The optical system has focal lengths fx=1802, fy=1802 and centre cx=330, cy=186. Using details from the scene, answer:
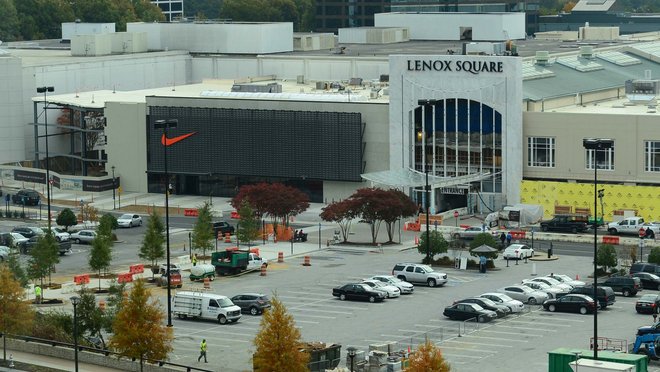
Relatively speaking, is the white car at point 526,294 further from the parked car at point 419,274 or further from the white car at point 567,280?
the parked car at point 419,274

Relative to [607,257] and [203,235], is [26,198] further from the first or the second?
[607,257]

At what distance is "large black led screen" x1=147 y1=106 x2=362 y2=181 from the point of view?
133000 mm

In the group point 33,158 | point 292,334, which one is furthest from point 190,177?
point 292,334

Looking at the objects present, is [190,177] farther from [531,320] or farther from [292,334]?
[292,334]

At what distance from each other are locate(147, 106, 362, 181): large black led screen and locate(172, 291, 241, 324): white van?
44088 millimetres

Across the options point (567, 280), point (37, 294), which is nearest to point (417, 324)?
point (567, 280)

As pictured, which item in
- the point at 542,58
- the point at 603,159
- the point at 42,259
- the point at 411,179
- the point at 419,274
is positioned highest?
the point at 542,58

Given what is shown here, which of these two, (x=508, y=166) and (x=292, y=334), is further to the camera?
(x=508, y=166)

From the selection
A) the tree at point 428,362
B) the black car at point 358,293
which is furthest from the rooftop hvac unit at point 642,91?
the tree at point 428,362

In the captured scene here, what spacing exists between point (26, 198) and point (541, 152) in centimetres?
3990

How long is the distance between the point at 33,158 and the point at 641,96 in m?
51.8

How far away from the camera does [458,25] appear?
189 metres

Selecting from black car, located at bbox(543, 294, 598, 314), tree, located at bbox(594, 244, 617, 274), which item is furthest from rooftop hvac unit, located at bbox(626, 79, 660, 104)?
black car, located at bbox(543, 294, 598, 314)

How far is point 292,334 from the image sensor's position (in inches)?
2827
